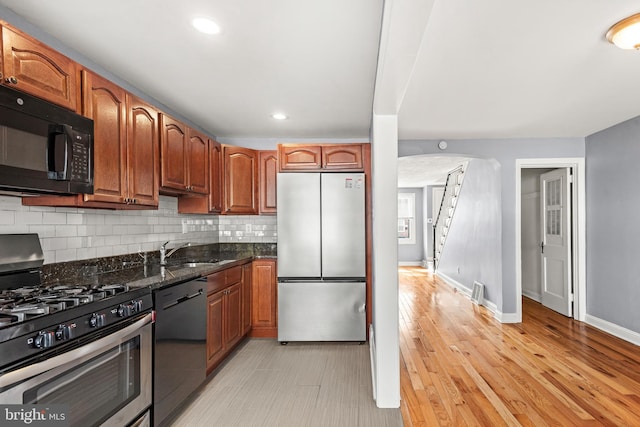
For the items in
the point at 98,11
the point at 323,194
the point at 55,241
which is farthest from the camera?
the point at 323,194

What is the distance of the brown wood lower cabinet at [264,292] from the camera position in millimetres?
3898

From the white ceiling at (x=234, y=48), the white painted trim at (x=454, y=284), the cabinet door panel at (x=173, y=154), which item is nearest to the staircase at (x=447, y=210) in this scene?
the white painted trim at (x=454, y=284)

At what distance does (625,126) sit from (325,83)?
341cm

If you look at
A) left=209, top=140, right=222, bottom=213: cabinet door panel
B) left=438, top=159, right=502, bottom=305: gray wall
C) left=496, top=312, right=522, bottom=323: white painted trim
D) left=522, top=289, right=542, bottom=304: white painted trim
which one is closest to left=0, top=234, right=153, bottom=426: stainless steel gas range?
left=209, top=140, right=222, bottom=213: cabinet door panel

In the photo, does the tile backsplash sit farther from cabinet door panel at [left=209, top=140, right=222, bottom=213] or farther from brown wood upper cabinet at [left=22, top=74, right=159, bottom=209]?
cabinet door panel at [left=209, top=140, right=222, bottom=213]

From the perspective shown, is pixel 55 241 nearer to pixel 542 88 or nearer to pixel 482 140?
pixel 542 88

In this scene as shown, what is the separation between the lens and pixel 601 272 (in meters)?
4.14

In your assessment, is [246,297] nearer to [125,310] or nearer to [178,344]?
[178,344]

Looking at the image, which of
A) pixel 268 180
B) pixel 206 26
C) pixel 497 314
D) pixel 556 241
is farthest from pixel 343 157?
pixel 556 241

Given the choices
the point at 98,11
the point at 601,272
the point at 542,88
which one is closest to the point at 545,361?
the point at 601,272

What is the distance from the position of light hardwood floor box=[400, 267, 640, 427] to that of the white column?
0.81 ft

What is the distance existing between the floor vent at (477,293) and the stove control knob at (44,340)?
5186 mm

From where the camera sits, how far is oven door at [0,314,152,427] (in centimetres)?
133

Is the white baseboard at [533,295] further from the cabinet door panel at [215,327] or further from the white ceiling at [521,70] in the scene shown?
the cabinet door panel at [215,327]
